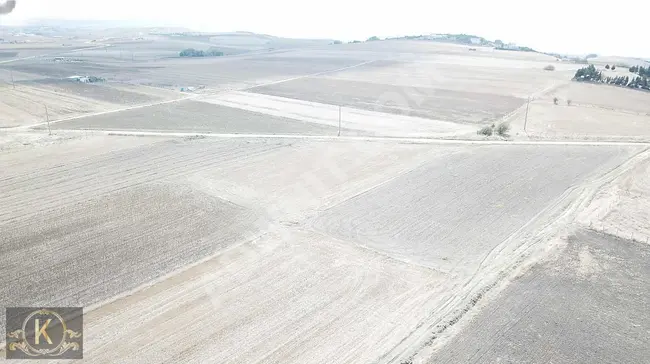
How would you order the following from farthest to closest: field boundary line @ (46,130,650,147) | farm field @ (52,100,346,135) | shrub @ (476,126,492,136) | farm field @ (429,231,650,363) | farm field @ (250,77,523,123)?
farm field @ (250,77,523,123) → farm field @ (52,100,346,135) → shrub @ (476,126,492,136) → field boundary line @ (46,130,650,147) → farm field @ (429,231,650,363)

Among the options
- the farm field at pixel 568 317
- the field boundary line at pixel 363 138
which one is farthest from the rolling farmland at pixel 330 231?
the field boundary line at pixel 363 138

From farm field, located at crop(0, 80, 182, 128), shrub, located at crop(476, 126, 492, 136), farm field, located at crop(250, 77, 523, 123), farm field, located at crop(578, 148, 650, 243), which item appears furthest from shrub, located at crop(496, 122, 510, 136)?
farm field, located at crop(0, 80, 182, 128)

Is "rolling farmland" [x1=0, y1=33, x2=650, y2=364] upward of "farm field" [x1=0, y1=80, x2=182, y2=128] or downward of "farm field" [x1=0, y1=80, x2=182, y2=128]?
downward

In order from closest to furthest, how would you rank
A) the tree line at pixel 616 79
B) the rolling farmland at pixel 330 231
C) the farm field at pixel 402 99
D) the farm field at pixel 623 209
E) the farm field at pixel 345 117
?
the rolling farmland at pixel 330 231, the farm field at pixel 623 209, the farm field at pixel 345 117, the farm field at pixel 402 99, the tree line at pixel 616 79

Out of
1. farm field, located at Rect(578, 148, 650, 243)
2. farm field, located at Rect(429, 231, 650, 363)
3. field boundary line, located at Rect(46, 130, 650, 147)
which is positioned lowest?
farm field, located at Rect(429, 231, 650, 363)

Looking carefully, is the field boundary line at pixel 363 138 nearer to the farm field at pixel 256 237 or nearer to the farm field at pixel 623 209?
the farm field at pixel 256 237

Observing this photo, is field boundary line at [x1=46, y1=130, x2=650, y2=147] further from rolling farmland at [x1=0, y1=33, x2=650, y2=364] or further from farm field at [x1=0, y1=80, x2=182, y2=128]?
farm field at [x1=0, y1=80, x2=182, y2=128]

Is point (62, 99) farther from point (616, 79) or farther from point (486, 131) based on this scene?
point (616, 79)

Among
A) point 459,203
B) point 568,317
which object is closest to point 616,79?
point 459,203

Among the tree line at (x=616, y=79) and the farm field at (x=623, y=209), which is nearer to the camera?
the farm field at (x=623, y=209)

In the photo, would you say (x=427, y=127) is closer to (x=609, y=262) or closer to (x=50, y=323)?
(x=609, y=262)
